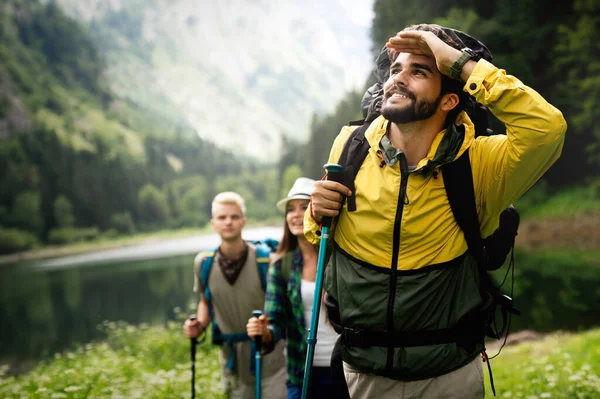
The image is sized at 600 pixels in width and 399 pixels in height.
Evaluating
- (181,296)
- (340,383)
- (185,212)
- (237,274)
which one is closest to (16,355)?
(181,296)

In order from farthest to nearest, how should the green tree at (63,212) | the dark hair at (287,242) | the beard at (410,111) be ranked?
the green tree at (63,212) → the dark hair at (287,242) → the beard at (410,111)

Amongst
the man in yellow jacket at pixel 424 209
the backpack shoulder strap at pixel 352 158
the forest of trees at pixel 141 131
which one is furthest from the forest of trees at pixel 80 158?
the man in yellow jacket at pixel 424 209

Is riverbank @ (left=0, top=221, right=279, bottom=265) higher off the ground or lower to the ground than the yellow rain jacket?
lower

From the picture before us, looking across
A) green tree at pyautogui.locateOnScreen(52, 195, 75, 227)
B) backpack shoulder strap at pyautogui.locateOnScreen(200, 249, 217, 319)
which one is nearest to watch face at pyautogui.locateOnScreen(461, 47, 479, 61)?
backpack shoulder strap at pyautogui.locateOnScreen(200, 249, 217, 319)

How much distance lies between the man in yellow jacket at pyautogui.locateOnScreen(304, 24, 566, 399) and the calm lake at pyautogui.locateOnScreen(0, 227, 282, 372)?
1738 cm

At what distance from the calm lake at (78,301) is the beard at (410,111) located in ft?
57.9

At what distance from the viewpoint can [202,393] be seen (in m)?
6.63

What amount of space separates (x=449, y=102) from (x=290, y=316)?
85.1 inches

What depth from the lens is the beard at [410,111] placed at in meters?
2.34

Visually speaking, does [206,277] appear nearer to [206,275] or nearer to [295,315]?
[206,275]

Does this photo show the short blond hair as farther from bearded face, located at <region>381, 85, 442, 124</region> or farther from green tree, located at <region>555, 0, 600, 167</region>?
green tree, located at <region>555, 0, 600, 167</region>

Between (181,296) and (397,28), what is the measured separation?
18.0m

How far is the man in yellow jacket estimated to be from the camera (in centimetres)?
218

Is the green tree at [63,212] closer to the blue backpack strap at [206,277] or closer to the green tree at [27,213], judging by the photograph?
the green tree at [27,213]
